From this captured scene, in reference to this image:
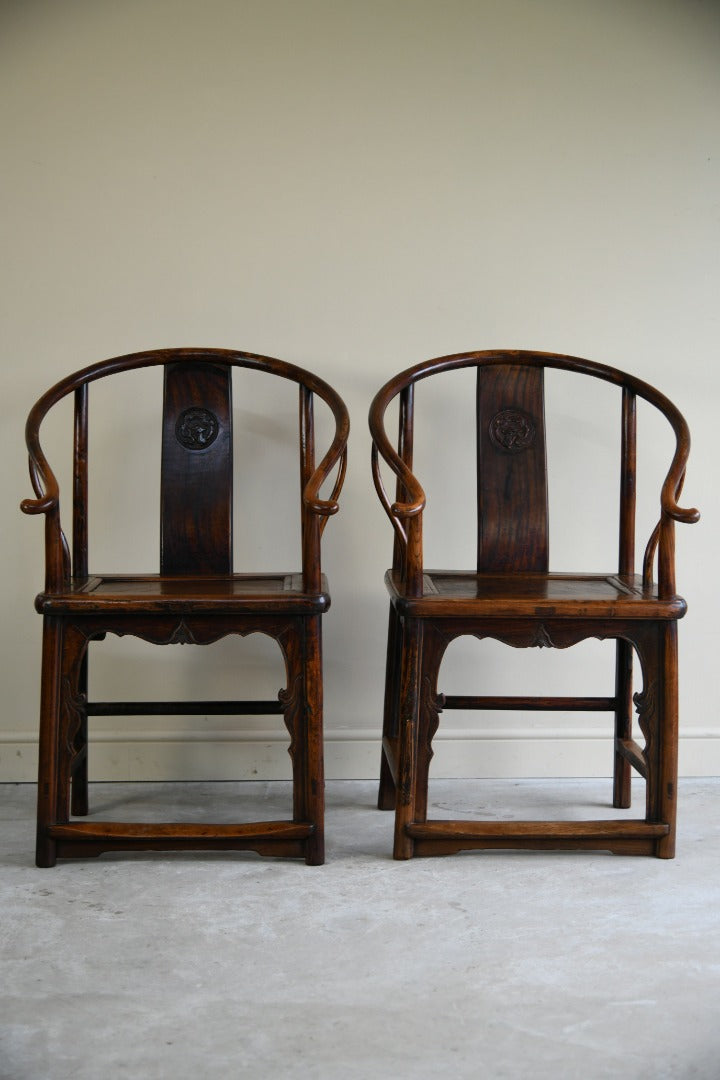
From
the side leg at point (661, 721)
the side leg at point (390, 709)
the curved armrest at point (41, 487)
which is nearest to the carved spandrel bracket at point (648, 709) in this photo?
the side leg at point (661, 721)

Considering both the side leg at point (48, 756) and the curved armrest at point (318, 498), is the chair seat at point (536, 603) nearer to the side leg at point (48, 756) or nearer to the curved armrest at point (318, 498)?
the curved armrest at point (318, 498)

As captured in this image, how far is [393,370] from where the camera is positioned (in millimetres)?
2322

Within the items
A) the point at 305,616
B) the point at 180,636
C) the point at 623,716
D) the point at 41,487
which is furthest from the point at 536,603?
the point at 41,487

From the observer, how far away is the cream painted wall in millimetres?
2270

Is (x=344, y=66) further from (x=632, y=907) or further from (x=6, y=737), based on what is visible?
(x=632, y=907)

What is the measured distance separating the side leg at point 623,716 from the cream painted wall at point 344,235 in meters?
0.22

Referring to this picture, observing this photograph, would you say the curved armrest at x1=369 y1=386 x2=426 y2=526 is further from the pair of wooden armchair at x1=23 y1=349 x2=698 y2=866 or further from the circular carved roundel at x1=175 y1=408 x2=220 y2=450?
the circular carved roundel at x1=175 y1=408 x2=220 y2=450

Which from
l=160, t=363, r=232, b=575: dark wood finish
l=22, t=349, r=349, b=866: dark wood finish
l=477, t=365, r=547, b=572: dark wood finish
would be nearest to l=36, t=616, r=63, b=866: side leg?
l=22, t=349, r=349, b=866: dark wood finish

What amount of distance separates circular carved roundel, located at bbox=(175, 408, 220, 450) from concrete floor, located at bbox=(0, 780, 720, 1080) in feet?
2.64

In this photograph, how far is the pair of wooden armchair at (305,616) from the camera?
179cm

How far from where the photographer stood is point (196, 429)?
6.88ft

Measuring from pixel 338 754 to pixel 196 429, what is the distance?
0.82m

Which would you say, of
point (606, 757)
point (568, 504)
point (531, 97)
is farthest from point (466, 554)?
point (531, 97)

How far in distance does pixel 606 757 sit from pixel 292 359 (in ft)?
3.83
